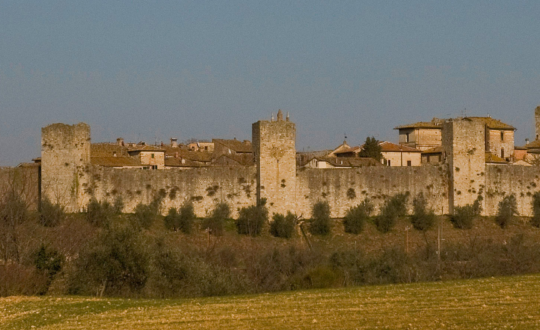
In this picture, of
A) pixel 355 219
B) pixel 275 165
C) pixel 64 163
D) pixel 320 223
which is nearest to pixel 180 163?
pixel 275 165

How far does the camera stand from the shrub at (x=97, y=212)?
4125 centimetres

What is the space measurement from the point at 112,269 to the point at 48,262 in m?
1.93

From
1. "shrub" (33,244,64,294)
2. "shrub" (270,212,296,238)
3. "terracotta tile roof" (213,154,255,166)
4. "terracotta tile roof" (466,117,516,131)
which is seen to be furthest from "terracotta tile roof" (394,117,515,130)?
"shrub" (33,244,64,294)

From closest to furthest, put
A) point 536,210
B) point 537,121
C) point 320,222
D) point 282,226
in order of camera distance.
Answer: point 282,226
point 320,222
point 536,210
point 537,121

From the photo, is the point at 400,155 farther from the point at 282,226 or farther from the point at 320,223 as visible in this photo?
the point at 282,226

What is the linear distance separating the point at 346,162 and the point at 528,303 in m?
37.3

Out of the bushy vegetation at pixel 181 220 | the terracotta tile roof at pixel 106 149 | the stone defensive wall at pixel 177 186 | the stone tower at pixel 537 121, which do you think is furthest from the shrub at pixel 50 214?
the stone tower at pixel 537 121

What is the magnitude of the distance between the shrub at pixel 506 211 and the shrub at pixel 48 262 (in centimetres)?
2282

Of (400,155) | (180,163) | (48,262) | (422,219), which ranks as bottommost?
(48,262)

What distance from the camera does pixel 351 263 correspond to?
35.1 m

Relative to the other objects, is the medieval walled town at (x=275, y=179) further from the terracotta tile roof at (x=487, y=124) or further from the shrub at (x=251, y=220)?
the terracotta tile roof at (x=487, y=124)

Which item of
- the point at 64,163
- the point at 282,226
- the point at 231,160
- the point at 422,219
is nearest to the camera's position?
the point at 282,226

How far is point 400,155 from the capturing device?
63.2 m

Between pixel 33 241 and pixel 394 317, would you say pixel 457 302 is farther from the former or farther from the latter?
pixel 33 241
